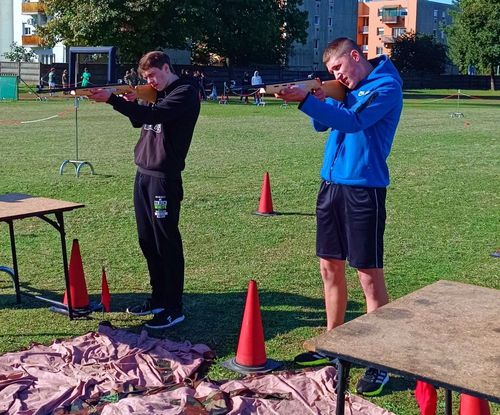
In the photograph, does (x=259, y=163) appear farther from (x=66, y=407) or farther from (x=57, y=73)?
(x=57, y=73)

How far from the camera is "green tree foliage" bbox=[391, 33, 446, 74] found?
85188mm

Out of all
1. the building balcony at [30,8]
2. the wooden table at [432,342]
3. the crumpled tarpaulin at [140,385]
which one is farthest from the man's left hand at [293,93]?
the building balcony at [30,8]

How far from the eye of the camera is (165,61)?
5918mm

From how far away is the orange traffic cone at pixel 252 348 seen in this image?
17.0 ft

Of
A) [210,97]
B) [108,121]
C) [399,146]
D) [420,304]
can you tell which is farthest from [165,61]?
[210,97]

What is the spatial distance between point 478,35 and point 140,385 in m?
72.9

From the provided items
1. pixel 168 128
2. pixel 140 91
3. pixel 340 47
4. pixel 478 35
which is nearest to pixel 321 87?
pixel 340 47

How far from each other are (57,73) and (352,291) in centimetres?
5032

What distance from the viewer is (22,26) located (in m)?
77.4

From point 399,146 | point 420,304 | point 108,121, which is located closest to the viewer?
point 420,304

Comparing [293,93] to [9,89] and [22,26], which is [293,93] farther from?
[22,26]

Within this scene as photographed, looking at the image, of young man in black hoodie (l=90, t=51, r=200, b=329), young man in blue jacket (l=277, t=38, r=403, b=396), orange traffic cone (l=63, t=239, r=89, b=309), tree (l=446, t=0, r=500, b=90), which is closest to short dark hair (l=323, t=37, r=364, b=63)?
young man in blue jacket (l=277, t=38, r=403, b=396)

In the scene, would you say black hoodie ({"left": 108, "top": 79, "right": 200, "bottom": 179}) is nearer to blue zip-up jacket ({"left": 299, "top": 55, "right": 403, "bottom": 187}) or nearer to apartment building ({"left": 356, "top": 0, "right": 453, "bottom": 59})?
blue zip-up jacket ({"left": 299, "top": 55, "right": 403, "bottom": 187})

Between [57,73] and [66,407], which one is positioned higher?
[57,73]
